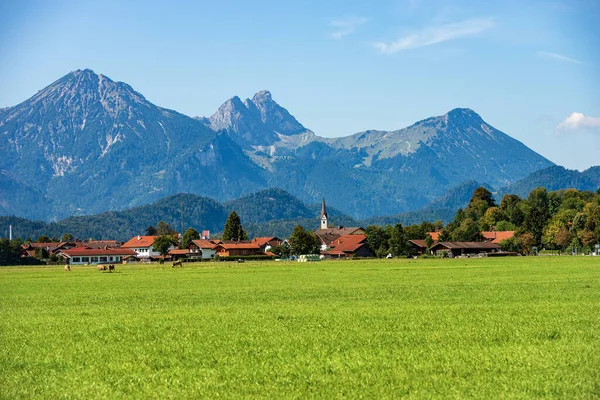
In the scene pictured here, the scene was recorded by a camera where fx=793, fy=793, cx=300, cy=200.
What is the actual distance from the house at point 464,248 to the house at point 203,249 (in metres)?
53.8

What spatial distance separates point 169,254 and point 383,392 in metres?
172

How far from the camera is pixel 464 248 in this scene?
506 ft

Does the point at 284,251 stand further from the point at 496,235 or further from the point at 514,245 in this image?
the point at 514,245

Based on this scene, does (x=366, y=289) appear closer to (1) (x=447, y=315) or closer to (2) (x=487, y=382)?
(1) (x=447, y=315)

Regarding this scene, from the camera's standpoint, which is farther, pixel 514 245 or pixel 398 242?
pixel 514 245

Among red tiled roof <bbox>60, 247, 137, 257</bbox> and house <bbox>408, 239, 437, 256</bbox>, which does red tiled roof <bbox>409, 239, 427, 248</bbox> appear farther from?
red tiled roof <bbox>60, 247, 137, 257</bbox>

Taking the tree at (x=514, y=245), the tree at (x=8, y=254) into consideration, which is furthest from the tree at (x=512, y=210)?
the tree at (x=8, y=254)

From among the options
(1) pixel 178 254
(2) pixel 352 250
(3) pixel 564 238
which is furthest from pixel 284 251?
(3) pixel 564 238

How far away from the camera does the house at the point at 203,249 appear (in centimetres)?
18200

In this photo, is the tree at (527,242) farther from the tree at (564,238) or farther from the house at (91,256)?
the house at (91,256)

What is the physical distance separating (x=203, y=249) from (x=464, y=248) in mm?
62113

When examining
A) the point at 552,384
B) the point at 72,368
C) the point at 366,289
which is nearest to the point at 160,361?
the point at 72,368

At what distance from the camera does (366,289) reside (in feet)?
145

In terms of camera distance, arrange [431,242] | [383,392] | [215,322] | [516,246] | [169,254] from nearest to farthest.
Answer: [383,392] < [215,322] < [516,246] < [431,242] < [169,254]
